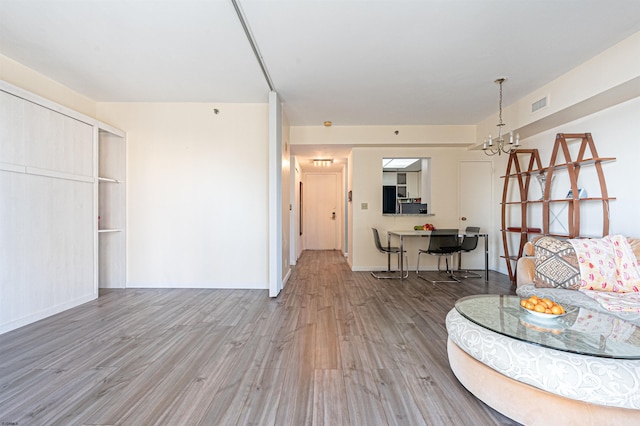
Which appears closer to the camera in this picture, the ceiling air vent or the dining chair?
the ceiling air vent

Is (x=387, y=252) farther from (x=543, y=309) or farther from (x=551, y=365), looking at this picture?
(x=551, y=365)

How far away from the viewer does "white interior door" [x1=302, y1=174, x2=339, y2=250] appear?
26.8 ft

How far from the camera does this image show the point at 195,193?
13.2ft

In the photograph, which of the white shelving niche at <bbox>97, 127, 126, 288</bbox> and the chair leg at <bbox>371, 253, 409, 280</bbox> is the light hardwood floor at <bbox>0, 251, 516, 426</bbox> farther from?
the chair leg at <bbox>371, 253, 409, 280</bbox>

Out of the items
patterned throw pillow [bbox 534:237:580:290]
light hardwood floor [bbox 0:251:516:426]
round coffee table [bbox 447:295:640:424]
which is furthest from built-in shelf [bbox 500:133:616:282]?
round coffee table [bbox 447:295:640:424]

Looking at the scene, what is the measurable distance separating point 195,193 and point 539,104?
4.79 meters

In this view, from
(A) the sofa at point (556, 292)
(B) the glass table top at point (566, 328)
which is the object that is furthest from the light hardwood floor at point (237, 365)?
(A) the sofa at point (556, 292)

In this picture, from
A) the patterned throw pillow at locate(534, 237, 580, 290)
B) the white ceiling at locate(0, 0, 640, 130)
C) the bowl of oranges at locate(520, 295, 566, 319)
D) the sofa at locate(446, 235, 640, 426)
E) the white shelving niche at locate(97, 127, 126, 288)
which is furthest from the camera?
the white shelving niche at locate(97, 127, 126, 288)

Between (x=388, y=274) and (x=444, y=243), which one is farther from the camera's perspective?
(x=388, y=274)

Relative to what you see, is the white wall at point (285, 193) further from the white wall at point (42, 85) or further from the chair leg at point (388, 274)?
the white wall at point (42, 85)

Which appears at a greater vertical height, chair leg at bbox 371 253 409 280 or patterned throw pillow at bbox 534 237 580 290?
patterned throw pillow at bbox 534 237 580 290

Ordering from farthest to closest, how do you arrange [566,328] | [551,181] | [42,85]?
[551,181] < [42,85] < [566,328]

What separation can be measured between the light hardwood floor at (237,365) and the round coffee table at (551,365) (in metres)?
0.20

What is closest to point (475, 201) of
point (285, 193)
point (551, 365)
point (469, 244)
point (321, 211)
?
point (469, 244)
